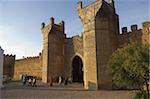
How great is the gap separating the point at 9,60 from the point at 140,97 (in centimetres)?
4057

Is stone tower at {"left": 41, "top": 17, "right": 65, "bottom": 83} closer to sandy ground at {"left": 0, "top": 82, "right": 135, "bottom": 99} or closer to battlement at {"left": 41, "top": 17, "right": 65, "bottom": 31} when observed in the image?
battlement at {"left": 41, "top": 17, "right": 65, "bottom": 31}

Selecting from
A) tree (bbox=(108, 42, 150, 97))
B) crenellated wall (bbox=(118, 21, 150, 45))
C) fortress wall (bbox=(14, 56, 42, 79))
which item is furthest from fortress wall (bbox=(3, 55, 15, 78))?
tree (bbox=(108, 42, 150, 97))

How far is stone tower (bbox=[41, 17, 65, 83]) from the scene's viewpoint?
32156 mm

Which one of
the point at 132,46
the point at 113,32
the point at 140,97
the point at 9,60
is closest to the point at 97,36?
the point at 113,32

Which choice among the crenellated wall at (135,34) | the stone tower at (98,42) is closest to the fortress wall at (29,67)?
the stone tower at (98,42)

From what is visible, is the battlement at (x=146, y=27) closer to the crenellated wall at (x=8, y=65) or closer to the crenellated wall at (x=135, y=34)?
the crenellated wall at (x=135, y=34)

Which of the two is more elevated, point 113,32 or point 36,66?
point 113,32

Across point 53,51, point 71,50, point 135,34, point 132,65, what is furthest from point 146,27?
point 53,51

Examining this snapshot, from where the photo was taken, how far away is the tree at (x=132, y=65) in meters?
16.0

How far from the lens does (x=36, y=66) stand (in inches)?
1518

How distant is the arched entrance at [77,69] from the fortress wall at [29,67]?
7.88 m

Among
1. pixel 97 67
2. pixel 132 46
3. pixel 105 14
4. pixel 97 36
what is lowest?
pixel 97 67

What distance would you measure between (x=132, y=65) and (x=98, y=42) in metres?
8.63

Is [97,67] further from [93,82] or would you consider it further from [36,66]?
[36,66]
